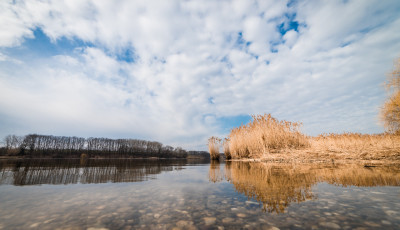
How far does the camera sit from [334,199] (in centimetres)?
244

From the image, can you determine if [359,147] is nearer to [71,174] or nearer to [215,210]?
[215,210]

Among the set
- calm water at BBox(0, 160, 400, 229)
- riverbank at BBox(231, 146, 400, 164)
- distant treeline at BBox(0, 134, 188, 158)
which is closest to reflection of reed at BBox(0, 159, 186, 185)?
calm water at BBox(0, 160, 400, 229)

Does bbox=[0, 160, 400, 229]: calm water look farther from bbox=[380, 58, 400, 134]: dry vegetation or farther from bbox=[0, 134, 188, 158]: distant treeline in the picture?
bbox=[0, 134, 188, 158]: distant treeline

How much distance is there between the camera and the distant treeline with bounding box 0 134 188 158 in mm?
50531

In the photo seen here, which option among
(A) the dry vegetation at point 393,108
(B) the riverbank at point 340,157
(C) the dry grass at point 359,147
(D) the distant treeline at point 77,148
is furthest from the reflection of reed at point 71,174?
(D) the distant treeline at point 77,148

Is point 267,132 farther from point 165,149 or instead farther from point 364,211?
point 165,149

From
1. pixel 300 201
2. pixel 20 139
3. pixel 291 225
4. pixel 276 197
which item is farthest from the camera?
pixel 20 139

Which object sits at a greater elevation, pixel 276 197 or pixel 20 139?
pixel 20 139

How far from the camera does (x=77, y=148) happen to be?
5975 centimetres

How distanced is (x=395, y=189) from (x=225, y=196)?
316 cm

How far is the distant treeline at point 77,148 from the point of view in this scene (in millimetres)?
50531

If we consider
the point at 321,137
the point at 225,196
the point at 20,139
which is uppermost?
the point at 20,139

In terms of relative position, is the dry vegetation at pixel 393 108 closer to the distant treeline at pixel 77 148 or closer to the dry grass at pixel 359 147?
the dry grass at pixel 359 147

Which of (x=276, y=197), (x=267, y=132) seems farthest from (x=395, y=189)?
(x=267, y=132)
